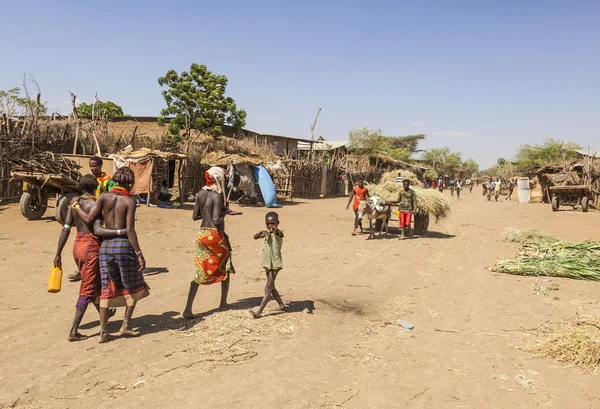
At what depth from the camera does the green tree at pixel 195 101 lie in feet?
84.7

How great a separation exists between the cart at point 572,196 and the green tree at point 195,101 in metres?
17.8

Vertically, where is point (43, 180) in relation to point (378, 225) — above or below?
above

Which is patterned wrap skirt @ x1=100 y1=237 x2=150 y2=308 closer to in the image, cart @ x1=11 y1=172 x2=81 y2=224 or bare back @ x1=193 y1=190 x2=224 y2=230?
bare back @ x1=193 y1=190 x2=224 y2=230

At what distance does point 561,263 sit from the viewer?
8.10 metres

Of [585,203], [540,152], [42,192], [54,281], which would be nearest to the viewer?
[54,281]

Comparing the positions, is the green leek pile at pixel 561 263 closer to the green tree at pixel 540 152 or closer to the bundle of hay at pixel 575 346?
the bundle of hay at pixel 575 346

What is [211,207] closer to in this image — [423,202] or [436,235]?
[423,202]

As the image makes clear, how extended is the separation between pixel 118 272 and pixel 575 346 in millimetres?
4357

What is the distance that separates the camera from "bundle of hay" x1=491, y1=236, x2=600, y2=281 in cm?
778

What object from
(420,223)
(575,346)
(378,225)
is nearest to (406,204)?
(420,223)

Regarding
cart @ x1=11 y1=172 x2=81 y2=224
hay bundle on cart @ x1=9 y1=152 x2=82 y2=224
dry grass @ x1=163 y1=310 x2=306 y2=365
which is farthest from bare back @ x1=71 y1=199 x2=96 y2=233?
hay bundle on cart @ x1=9 y1=152 x2=82 y2=224

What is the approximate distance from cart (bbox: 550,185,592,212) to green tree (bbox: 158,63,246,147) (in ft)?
58.3

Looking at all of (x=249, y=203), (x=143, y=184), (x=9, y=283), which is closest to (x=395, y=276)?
(x=9, y=283)

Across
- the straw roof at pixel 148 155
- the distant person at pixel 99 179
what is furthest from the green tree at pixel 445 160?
the distant person at pixel 99 179
